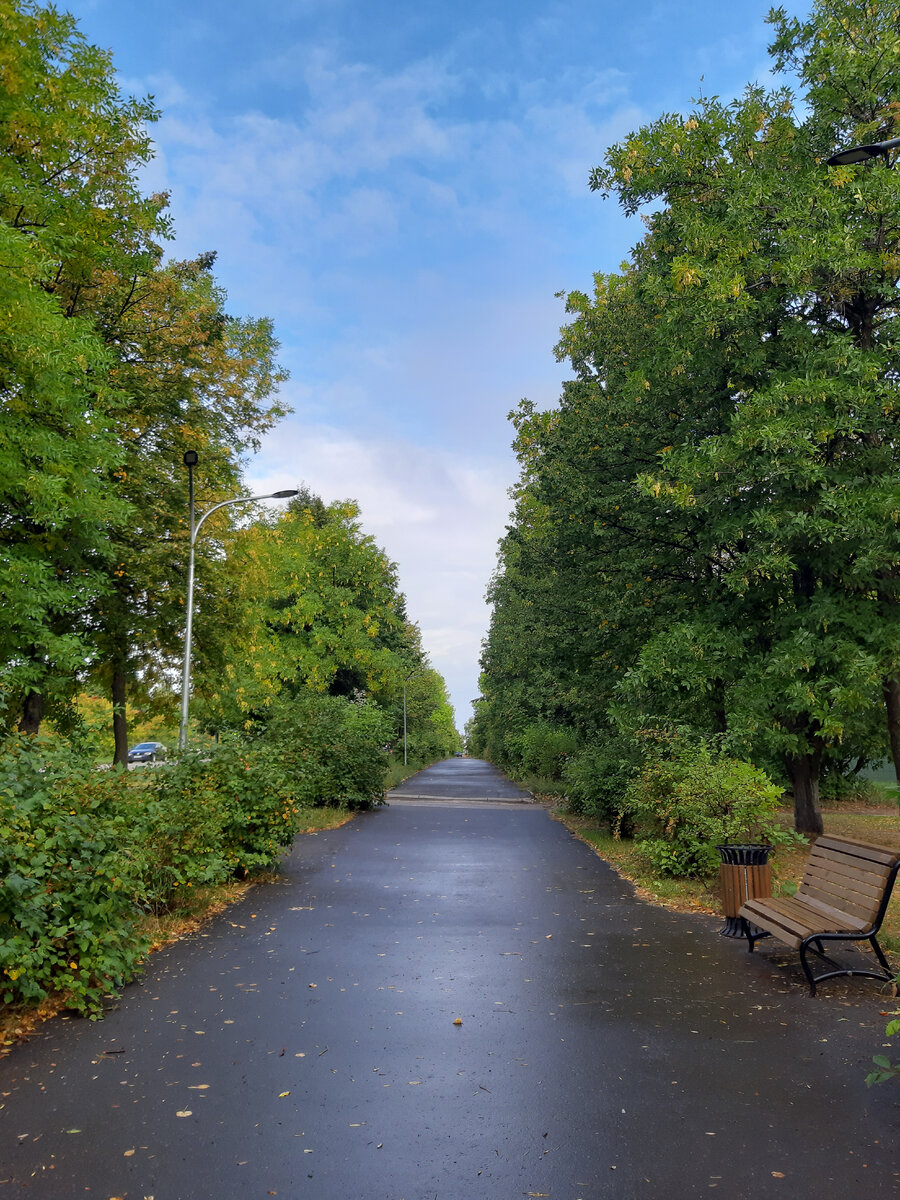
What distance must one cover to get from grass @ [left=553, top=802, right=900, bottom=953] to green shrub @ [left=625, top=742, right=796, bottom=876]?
33 centimetres

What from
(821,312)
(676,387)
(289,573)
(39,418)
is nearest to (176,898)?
(39,418)

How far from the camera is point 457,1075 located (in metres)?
4.40

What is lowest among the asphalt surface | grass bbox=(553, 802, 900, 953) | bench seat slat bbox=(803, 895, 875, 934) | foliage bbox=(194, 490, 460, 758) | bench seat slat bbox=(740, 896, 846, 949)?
grass bbox=(553, 802, 900, 953)

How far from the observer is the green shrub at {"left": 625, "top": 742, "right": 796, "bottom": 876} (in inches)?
371

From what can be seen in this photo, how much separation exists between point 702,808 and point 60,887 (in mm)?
7045

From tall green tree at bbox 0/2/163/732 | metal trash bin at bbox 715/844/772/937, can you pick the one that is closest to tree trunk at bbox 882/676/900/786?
metal trash bin at bbox 715/844/772/937

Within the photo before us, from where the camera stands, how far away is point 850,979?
6020mm

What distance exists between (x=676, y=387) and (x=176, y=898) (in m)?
9.95

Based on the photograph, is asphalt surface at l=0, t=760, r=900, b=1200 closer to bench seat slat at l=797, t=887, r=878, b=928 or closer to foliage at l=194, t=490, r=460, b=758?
bench seat slat at l=797, t=887, r=878, b=928

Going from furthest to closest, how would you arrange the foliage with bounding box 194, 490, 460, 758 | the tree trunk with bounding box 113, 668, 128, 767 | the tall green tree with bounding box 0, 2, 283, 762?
the foliage with bounding box 194, 490, 460, 758 → the tree trunk with bounding box 113, 668, 128, 767 → the tall green tree with bounding box 0, 2, 283, 762

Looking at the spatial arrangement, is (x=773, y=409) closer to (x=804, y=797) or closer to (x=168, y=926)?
(x=804, y=797)

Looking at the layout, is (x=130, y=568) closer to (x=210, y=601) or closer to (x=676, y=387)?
(x=210, y=601)

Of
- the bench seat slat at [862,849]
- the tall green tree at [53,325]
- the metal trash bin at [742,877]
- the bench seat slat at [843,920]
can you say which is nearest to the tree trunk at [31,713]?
the tall green tree at [53,325]

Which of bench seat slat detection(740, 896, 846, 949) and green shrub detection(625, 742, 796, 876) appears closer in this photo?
bench seat slat detection(740, 896, 846, 949)
